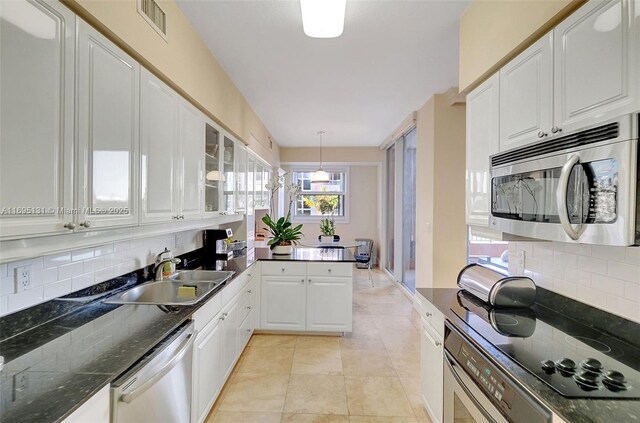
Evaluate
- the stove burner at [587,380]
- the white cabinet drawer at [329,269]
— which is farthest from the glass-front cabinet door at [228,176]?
the stove burner at [587,380]

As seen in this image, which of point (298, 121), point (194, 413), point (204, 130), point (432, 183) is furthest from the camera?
point (298, 121)

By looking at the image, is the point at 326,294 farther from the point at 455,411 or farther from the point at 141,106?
the point at 141,106

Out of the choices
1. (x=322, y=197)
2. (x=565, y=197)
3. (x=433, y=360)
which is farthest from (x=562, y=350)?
(x=322, y=197)

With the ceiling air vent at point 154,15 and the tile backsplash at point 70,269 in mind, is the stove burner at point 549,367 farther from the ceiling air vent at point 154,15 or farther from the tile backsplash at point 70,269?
the ceiling air vent at point 154,15

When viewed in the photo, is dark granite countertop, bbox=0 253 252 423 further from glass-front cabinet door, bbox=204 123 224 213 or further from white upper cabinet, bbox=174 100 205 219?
glass-front cabinet door, bbox=204 123 224 213

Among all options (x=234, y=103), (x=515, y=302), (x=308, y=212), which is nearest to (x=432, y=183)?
(x=515, y=302)

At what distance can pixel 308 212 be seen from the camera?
7.43m

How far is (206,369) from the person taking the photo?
1.96m

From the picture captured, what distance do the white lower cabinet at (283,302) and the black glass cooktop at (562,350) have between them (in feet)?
6.24

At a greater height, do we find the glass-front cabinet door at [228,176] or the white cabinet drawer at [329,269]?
the glass-front cabinet door at [228,176]

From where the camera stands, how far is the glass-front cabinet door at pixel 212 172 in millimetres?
2609

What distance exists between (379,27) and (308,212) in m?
5.43

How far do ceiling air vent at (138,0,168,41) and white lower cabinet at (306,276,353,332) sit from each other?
2544mm

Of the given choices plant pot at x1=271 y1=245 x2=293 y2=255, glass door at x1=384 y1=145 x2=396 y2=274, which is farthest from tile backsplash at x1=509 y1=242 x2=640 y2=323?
glass door at x1=384 y1=145 x2=396 y2=274
